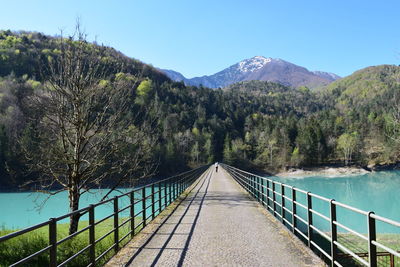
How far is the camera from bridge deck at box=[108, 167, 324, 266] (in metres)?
6.04

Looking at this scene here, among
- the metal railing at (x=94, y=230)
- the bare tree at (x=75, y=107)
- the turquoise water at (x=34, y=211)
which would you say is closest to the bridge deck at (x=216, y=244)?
the metal railing at (x=94, y=230)

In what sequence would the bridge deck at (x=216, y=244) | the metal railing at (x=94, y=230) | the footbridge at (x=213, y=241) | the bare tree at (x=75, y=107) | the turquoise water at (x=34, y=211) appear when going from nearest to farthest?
the metal railing at (x=94, y=230) < the footbridge at (x=213, y=241) < the bridge deck at (x=216, y=244) < the bare tree at (x=75, y=107) < the turquoise water at (x=34, y=211)

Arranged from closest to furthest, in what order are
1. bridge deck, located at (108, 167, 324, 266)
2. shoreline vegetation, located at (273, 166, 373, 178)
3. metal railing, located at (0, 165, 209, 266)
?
1. metal railing, located at (0, 165, 209, 266)
2. bridge deck, located at (108, 167, 324, 266)
3. shoreline vegetation, located at (273, 166, 373, 178)

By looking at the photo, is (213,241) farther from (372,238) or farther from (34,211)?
(34,211)

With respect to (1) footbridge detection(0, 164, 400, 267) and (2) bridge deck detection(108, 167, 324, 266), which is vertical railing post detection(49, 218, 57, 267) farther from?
(2) bridge deck detection(108, 167, 324, 266)

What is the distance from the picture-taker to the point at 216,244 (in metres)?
Answer: 7.25

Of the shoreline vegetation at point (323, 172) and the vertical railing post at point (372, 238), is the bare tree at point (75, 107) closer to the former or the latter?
the vertical railing post at point (372, 238)

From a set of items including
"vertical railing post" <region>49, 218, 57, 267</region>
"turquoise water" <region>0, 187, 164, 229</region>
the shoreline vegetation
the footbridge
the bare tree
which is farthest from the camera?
the shoreline vegetation

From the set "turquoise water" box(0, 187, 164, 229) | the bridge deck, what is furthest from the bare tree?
"turquoise water" box(0, 187, 164, 229)

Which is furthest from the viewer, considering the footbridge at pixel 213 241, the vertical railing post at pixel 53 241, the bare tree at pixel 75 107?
the bare tree at pixel 75 107

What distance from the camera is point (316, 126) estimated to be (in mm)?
119688

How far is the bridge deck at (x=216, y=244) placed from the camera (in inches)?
238

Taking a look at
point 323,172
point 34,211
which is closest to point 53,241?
point 34,211

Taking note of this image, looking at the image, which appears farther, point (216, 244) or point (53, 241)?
point (216, 244)
